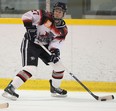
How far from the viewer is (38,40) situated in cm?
416

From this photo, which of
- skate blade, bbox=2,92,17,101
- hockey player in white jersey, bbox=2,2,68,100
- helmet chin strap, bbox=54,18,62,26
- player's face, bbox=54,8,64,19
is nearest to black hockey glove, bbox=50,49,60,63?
hockey player in white jersey, bbox=2,2,68,100

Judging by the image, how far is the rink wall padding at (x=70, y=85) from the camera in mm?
4797

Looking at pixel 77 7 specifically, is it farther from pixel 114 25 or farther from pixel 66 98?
pixel 66 98

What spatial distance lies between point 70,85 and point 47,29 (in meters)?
0.90

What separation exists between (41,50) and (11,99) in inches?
21.0

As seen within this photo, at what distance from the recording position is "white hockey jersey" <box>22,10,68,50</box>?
4.11m

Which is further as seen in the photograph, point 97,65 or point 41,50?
point 97,65

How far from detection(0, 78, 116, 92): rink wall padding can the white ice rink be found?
0.27 metres

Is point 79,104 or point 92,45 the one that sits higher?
point 92,45

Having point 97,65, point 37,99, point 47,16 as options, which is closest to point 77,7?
point 97,65

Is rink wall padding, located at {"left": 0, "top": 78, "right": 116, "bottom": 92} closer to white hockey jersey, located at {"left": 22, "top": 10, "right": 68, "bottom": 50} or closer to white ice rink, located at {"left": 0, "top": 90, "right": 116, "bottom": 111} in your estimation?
white ice rink, located at {"left": 0, "top": 90, "right": 116, "bottom": 111}

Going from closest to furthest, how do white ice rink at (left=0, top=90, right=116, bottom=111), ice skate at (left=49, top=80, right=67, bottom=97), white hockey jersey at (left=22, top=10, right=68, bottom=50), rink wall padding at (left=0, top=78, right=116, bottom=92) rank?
white ice rink at (left=0, top=90, right=116, bottom=111), white hockey jersey at (left=22, top=10, right=68, bottom=50), ice skate at (left=49, top=80, right=67, bottom=97), rink wall padding at (left=0, top=78, right=116, bottom=92)

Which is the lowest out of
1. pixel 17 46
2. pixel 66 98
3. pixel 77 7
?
pixel 66 98

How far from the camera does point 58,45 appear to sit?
426cm
